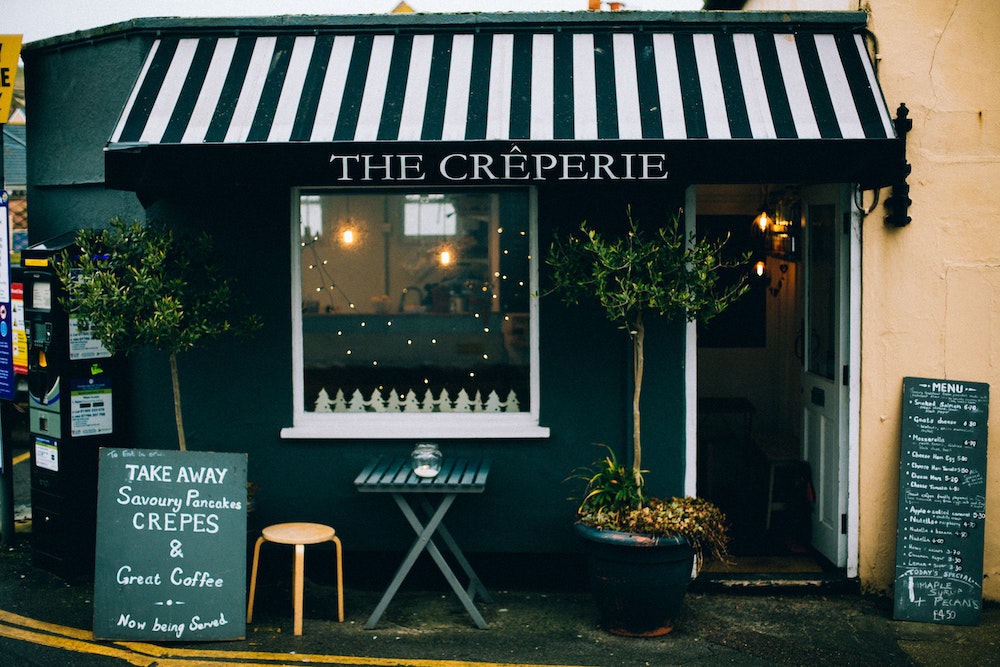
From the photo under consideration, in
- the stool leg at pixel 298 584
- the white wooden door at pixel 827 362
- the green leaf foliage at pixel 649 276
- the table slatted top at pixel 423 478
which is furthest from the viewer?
the white wooden door at pixel 827 362

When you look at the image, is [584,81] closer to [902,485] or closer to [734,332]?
[902,485]

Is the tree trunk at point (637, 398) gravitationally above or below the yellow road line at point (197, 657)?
above

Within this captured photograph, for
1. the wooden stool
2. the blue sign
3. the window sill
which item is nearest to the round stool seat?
the wooden stool

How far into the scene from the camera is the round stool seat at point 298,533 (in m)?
5.41

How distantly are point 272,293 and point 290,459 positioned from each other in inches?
45.8

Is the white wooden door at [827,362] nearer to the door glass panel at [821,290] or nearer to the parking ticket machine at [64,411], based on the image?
the door glass panel at [821,290]

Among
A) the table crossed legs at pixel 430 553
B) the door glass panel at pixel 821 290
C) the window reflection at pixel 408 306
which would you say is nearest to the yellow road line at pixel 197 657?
the table crossed legs at pixel 430 553

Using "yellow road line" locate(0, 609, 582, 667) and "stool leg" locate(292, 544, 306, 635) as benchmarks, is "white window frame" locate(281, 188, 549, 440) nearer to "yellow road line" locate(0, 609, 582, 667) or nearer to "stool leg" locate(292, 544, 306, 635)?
"stool leg" locate(292, 544, 306, 635)

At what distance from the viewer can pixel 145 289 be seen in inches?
214

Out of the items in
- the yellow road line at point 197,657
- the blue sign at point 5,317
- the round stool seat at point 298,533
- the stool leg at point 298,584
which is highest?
the blue sign at point 5,317

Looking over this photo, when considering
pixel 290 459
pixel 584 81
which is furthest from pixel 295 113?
pixel 290 459

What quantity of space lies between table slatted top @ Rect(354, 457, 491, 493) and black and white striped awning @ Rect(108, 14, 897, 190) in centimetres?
205

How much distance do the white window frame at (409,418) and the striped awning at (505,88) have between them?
0.84m

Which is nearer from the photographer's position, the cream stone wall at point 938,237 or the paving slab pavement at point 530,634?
the paving slab pavement at point 530,634
